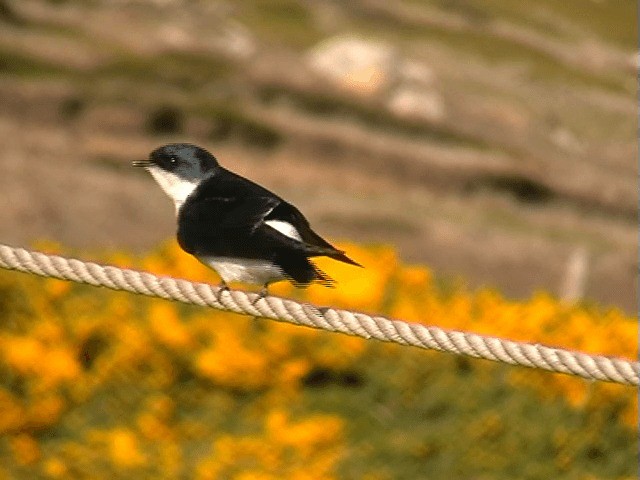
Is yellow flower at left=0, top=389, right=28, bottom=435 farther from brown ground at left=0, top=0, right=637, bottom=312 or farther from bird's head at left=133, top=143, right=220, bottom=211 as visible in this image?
brown ground at left=0, top=0, right=637, bottom=312

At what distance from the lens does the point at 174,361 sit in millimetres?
5848

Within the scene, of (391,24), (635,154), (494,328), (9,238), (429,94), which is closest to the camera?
(494,328)

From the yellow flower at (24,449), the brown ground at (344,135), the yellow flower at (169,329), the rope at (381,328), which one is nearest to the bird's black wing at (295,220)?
the rope at (381,328)

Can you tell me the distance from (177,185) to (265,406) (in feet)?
8.89

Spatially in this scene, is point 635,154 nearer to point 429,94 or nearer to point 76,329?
point 429,94

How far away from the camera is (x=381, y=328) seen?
113 inches

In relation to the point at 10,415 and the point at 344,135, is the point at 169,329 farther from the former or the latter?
the point at 344,135

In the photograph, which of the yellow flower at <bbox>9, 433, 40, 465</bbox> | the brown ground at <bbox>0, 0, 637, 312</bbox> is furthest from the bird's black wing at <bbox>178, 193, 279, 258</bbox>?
the brown ground at <bbox>0, 0, 637, 312</bbox>

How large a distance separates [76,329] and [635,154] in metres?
15.0

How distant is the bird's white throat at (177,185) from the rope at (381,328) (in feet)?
0.81

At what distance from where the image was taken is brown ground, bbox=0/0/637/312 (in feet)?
46.1

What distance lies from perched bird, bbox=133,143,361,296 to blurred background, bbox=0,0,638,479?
6.38ft

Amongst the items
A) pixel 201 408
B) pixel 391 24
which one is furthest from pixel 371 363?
pixel 391 24

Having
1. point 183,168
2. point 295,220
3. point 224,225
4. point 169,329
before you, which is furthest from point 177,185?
point 169,329
